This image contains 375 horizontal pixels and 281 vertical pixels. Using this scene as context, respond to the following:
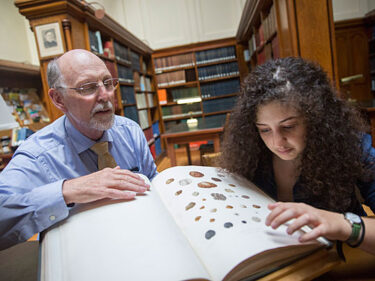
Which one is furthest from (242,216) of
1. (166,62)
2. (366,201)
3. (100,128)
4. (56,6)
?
(166,62)

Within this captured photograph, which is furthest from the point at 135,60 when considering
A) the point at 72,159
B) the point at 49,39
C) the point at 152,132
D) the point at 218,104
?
the point at 72,159

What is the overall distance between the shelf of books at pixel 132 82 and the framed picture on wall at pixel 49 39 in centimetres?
54

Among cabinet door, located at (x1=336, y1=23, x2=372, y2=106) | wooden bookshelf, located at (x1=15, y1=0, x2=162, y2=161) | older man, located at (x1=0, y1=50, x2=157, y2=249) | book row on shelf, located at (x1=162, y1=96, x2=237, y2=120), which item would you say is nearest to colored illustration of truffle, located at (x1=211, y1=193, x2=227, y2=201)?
older man, located at (x1=0, y1=50, x2=157, y2=249)

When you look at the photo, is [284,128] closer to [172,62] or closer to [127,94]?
[127,94]

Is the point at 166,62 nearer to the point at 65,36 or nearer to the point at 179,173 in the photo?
the point at 65,36

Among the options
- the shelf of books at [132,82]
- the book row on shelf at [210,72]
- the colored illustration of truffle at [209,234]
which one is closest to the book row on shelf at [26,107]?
the shelf of books at [132,82]

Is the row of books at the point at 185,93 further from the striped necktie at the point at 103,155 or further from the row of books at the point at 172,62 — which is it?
the striped necktie at the point at 103,155

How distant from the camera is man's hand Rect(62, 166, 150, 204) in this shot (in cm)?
73

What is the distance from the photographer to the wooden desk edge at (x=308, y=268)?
1.62 feet

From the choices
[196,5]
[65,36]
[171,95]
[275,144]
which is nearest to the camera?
[275,144]

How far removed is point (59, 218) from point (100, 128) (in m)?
0.59

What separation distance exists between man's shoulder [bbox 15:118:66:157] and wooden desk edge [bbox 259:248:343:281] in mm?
991

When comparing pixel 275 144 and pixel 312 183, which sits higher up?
pixel 275 144

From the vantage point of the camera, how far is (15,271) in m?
0.93
